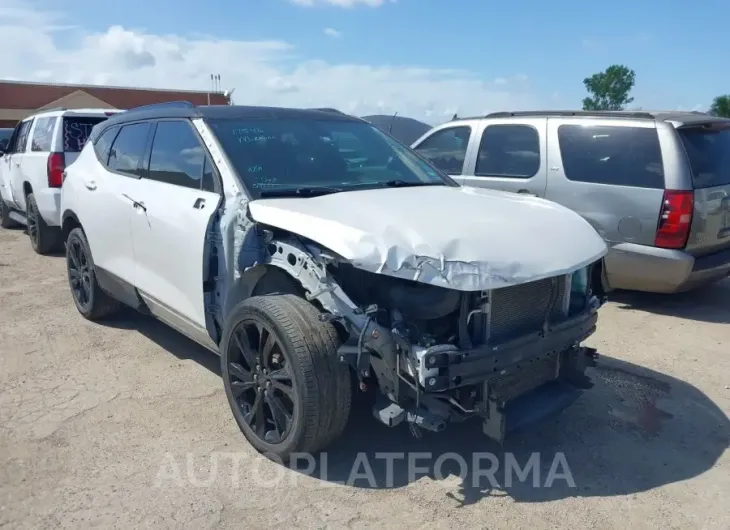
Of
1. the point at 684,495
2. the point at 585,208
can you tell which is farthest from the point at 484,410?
the point at 585,208

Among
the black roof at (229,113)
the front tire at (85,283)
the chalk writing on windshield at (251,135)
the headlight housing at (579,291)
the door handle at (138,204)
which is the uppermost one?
the black roof at (229,113)

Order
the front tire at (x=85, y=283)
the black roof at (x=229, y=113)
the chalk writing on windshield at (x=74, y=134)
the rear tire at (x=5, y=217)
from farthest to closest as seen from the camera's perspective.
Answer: the rear tire at (x=5, y=217) → the chalk writing on windshield at (x=74, y=134) → the front tire at (x=85, y=283) → the black roof at (x=229, y=113)

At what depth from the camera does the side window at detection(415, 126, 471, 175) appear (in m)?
7.60

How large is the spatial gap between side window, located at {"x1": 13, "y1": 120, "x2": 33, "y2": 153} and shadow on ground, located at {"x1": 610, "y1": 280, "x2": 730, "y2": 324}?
335 inches

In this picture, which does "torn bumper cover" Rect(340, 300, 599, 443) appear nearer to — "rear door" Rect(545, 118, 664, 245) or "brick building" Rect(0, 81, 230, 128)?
"rear door" Rect(545, 118, 664, 245)

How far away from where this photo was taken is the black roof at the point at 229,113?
4371 mm

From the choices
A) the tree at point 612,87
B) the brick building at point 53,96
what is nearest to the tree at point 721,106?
the tree at point 612,87

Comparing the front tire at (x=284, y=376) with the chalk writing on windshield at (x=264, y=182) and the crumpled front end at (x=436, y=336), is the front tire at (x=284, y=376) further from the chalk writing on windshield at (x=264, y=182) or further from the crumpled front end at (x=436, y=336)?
the chalk writing on windshield at (x=264, y=182)

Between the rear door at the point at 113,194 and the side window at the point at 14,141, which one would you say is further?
the side window at the point at 14,141

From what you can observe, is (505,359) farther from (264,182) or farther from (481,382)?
(264,182)

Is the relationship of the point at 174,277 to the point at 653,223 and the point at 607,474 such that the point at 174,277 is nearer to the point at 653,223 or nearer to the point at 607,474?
the point at 607,474

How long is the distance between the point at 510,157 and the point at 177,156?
12.9 feet

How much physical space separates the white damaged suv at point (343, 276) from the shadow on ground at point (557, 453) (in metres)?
0.32

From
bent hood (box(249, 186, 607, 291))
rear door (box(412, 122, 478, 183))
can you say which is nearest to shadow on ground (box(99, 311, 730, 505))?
bent hood (box(249, 186, 607, 291))
